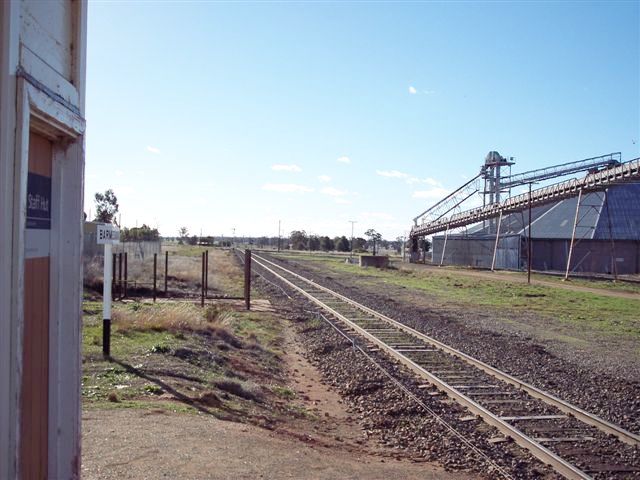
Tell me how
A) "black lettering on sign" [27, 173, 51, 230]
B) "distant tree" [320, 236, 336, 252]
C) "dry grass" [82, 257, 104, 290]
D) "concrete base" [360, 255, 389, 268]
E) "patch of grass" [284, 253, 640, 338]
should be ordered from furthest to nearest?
1. "distant tree" [320, 236, 336, 252]
2. "concrete base" [360, 255, 389, 268]
3. "dry grass" [82, 257, 104, 290]
4. "patch of grass" [284, 253, 640, 338]
5. "black lettering on sign" [27, 173, 51, 230]

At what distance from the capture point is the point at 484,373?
12.1 m

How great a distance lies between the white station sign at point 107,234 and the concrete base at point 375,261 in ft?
174

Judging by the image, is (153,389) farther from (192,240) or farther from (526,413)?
(192,240)

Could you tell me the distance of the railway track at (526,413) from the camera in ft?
23.4

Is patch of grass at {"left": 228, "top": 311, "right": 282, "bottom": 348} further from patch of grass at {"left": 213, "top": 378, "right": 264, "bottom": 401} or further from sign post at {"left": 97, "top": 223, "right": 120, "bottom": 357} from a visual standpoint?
sign post at {"left": 97, "top": 223, "right": 120, "bottom": 357}

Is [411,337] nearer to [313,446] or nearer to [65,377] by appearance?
[313,446]

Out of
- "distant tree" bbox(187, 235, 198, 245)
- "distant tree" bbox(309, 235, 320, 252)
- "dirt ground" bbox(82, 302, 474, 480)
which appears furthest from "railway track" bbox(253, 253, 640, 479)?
"distant tree" bbox(187, 235, 198, 245)

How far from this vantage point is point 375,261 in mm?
63719

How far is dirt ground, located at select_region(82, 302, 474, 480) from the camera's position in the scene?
19.6 feet

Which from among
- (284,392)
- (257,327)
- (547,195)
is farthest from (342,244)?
(284,392)

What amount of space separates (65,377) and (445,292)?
3159 centimetres

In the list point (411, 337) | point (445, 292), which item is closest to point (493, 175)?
point (445, 292)

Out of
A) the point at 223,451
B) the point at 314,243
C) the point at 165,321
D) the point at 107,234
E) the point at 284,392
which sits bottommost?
the point at 284,392

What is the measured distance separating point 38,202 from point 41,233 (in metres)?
0.18
